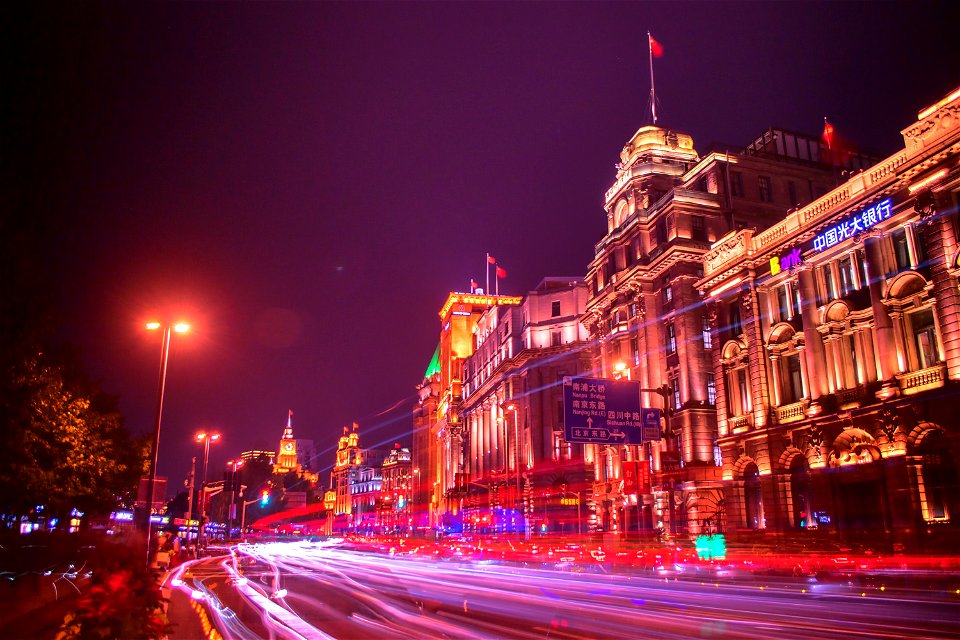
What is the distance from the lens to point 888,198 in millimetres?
33750

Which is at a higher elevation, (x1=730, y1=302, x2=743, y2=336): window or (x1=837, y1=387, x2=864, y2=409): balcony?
(x1=730, y1=302, x2=743, y2=336): window

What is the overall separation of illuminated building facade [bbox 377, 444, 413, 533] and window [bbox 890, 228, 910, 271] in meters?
133

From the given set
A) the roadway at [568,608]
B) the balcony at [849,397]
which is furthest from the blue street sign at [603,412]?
the balcony at [849,397]

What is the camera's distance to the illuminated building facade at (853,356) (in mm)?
30469

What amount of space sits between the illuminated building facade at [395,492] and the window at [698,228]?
4577 inches

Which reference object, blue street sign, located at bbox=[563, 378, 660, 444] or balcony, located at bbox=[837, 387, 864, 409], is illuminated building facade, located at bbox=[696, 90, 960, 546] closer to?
balcony, located at bbox=[837, 387, 864, 409]

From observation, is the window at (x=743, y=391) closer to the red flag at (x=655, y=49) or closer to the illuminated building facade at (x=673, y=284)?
the illuminated building facade at (x=673, y=284)

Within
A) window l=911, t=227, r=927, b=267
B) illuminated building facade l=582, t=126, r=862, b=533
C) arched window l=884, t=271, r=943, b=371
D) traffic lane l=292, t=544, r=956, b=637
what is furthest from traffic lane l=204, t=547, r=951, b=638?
window l=911, t=227, r=927, b=267

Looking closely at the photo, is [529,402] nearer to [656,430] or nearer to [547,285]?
[547,285]

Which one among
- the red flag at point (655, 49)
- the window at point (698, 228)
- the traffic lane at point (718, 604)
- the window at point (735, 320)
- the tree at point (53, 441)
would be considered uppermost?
the red flag at point (655, 49)

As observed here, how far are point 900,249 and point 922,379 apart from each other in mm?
6899

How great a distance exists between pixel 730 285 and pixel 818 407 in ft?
35.9

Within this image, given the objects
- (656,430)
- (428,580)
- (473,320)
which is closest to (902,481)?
(656,430)

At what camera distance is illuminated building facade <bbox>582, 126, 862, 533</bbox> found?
158 feet
